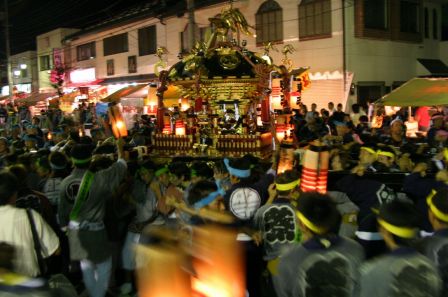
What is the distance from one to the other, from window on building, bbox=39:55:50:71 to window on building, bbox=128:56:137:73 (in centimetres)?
1249

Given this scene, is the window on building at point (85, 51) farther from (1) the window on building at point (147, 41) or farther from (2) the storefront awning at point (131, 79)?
(1) the window on building at point (147, 41)

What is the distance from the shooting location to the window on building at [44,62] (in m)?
36.5

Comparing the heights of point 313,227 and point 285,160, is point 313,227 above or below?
below

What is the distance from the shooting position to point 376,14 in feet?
59.7

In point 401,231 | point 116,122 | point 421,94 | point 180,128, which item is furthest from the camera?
point 180,128

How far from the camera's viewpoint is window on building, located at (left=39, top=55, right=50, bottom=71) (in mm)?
36491

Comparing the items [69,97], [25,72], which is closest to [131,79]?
[69,97]

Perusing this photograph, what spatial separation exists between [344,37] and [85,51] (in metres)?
19.8

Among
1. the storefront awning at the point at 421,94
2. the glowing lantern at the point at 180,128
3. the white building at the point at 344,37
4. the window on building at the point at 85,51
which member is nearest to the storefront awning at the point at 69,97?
the window on building at the point at 85,51

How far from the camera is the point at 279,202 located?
13.7 feet

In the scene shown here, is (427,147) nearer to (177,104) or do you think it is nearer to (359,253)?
(359,253)

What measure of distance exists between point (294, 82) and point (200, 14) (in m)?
10.3

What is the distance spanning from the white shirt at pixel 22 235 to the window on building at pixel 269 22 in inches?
639

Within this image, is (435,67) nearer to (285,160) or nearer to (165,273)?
(285,160)
